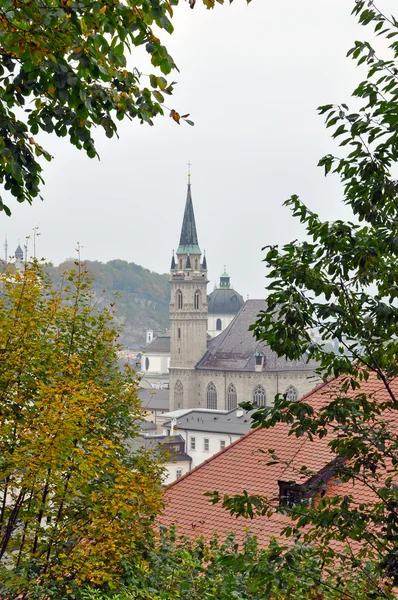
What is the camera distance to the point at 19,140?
6176mm

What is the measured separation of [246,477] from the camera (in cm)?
1385

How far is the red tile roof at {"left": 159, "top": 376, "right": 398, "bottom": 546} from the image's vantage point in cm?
1270

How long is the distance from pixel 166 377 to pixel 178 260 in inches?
1370

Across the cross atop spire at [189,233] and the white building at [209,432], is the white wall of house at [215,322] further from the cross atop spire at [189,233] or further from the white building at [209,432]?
the white building at [209,432]

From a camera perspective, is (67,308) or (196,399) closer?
(67,308)

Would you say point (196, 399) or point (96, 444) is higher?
point (196, 399)

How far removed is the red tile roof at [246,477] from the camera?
12695 mm

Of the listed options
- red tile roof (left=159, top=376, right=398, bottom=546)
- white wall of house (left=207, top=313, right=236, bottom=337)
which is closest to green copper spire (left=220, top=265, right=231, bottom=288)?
white wall of house (left=207, top=313, right=236, bottom=337)

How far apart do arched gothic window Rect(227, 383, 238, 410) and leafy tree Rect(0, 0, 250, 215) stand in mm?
92701

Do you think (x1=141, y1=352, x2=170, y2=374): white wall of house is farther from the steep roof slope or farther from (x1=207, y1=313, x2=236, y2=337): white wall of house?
the steep roof slope

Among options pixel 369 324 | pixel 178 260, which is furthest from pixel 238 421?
pixel 369 324

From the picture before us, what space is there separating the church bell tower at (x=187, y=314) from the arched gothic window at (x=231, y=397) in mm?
4274

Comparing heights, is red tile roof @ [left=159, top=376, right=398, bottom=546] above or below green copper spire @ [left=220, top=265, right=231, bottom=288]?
below

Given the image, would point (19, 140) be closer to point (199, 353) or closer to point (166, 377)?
point (199, 353)
